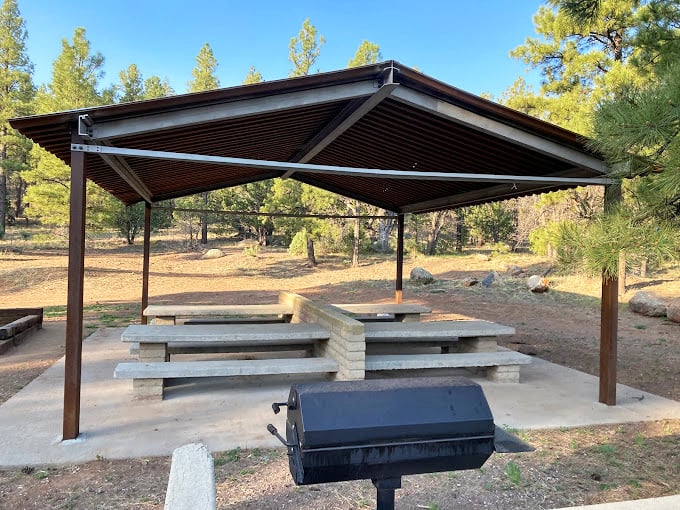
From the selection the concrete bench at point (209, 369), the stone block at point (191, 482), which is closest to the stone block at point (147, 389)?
the concrete bench at point (209, 369)

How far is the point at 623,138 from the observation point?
9.12 feet

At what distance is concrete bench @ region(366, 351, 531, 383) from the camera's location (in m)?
5.14

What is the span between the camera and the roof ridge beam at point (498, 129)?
4137 mm

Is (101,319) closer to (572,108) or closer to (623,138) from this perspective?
(623,138)

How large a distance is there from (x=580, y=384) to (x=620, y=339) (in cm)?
357

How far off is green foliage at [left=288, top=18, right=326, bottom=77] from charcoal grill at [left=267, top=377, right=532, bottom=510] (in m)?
19.6

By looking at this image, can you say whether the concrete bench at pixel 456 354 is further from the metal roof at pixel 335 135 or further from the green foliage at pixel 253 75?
the green foliage at pixel 253 75

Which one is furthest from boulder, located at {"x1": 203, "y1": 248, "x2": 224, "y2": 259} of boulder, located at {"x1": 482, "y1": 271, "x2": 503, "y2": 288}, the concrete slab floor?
the concrete slab floor

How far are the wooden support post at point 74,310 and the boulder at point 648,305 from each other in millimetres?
11065

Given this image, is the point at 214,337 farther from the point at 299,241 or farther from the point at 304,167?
the point at 299,241

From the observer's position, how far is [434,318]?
10.4 metres

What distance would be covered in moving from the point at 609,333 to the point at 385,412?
433 cm

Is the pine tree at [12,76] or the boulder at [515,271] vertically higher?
the pine tree at [12,76]

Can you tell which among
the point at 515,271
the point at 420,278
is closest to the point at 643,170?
the point at 420,278
